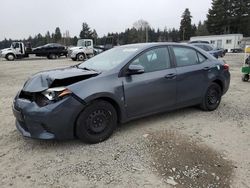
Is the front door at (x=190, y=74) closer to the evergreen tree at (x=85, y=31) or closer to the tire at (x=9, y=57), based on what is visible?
the tire at (x=9, y=57)

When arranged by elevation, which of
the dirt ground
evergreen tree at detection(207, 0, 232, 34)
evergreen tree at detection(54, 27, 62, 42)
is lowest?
the dirt ground

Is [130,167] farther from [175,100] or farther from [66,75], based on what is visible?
[175,100]

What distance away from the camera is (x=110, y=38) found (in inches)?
1629

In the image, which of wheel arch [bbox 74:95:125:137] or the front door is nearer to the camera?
wheel arch [bbox 74:95:125:137]

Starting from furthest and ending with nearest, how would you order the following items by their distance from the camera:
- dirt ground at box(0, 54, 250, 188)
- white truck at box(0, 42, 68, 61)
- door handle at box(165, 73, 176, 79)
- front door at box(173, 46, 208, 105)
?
white truck at box(0, 42, 68, 61) → front door at box(173, 46, 208, 105) → door handle at box(165, 73, 176, 79) → dirt ground at box(0, 54, 250, 188)

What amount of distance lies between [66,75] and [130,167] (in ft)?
5.65

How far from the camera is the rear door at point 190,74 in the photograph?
5156 mm

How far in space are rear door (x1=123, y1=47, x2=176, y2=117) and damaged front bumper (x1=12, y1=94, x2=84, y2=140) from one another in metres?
0.96

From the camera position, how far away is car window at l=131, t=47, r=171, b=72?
4688 millimetres

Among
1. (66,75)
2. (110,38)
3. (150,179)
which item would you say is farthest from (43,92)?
(110,38)

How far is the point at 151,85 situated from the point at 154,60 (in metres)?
0.52

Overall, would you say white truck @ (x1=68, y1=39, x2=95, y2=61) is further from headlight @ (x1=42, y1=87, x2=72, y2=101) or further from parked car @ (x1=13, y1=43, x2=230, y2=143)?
headlight @ (x1=42, y1=87, x2=72, y2=101)

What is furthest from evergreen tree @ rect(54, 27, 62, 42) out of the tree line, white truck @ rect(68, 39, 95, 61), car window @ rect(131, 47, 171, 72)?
car window @ rect(131, 47, 171, 72)

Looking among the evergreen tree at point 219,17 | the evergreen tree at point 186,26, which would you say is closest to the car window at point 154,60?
the evergreen tree at point 219,17
